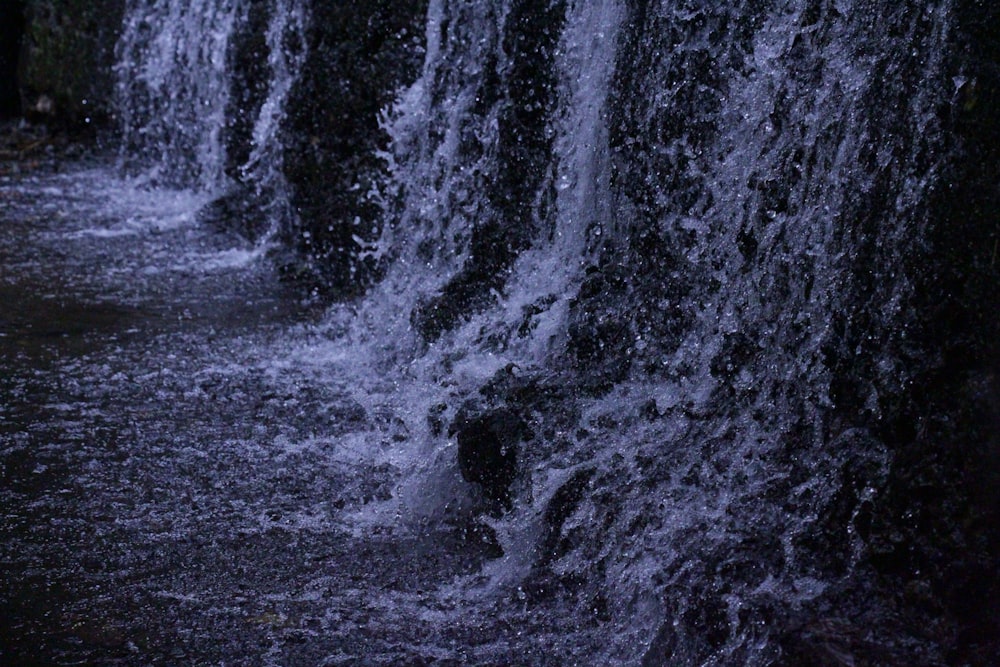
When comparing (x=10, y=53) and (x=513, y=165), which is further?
(x=10, y=53)

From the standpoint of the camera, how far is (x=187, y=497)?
3008 millimetres

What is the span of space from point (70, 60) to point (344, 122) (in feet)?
10.6

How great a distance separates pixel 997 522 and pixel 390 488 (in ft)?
5.08

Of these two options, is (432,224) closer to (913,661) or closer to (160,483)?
(160,483)

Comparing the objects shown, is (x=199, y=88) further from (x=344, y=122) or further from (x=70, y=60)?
(x=344, y=122)

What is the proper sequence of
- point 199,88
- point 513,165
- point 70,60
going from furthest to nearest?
point 70,60 → point 199,88 → point 513,165

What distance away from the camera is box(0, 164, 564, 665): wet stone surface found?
245cm

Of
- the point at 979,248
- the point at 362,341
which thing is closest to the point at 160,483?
the point at 362,341

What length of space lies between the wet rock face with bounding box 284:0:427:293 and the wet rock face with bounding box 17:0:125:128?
2563 mm

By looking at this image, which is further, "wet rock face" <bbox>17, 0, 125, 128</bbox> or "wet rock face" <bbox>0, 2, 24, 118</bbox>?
"wet rock face" <bbox>0, 2, 24, 118</bbox>

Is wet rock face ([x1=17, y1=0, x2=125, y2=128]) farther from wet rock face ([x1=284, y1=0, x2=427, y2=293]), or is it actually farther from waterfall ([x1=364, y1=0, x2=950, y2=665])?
waterfall ([x1=364, y1=0, x2=950, y2=665])

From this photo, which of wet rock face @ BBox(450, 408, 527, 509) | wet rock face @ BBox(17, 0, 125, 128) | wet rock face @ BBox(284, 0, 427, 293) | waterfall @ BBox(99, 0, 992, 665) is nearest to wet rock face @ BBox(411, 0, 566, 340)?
waterfall @ BBox(99, 0, 992, 665)

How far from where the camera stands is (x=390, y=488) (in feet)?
10.2

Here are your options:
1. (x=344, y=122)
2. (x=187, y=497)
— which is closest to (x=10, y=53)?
(x=344, y=122)
